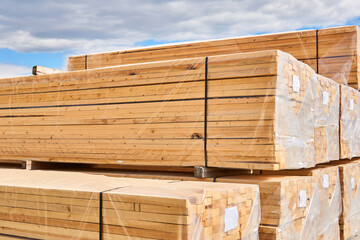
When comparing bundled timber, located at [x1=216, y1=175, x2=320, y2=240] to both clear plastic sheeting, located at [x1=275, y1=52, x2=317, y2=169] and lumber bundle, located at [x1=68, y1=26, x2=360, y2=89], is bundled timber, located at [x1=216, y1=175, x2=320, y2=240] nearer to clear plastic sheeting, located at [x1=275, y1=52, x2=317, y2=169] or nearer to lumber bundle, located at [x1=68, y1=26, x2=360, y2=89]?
clear plastic sheeting, located at [x1=275, y1=52, x2=317, y2=169]

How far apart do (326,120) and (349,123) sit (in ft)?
3.60

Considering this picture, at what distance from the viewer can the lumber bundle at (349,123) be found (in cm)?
584

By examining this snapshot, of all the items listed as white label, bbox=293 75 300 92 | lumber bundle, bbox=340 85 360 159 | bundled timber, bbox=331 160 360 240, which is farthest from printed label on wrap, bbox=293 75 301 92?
bundled timber, bbox=331 160 360 240

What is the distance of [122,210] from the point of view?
9.73 ft

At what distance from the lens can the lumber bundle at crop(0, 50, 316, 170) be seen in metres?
4.00

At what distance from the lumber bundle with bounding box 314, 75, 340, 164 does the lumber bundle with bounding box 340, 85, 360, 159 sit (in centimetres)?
19

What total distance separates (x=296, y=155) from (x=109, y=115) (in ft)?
6.81

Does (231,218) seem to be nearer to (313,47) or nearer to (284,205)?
(284,205)

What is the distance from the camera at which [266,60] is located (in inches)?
157

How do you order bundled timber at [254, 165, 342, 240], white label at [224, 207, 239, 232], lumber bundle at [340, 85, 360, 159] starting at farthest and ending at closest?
lumber bundle at [340, 85, 360, 159], bundled timber at [254, 165, 342, 240], white label at [224, 207, 239, 232]

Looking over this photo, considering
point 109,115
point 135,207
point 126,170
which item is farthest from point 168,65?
point 135,207

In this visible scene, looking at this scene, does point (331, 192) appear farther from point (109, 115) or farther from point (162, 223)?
point (162, 223)

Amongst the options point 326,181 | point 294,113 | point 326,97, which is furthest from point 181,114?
point 326,181

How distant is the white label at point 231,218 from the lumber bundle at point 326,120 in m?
1.94
